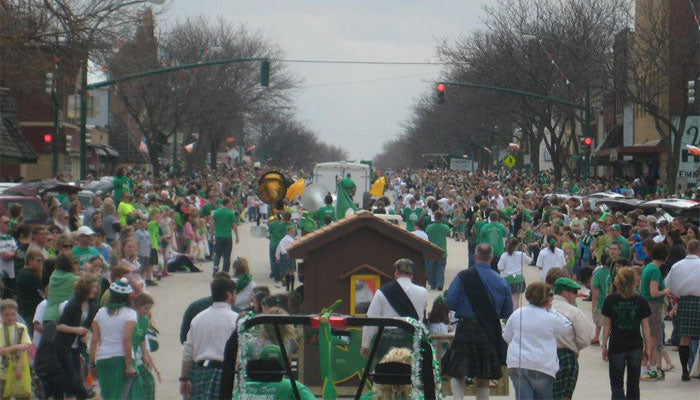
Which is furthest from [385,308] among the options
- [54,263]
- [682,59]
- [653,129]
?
[653,129]

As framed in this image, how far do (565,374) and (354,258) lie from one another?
3354 millimetres

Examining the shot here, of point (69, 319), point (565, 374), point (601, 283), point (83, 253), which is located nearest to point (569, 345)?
point (565, 374)

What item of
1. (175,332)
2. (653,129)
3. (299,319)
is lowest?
(175,332)

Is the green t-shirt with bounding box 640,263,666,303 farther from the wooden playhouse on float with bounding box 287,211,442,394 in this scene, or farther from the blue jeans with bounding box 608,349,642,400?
the blue jeans with bounding box 608,349,642,400

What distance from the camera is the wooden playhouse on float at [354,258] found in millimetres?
12961

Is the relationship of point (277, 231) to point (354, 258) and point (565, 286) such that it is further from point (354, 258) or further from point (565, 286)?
point (565, 286)

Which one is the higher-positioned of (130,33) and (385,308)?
(130,33)

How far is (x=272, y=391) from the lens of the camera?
Answer: 6.36 meters

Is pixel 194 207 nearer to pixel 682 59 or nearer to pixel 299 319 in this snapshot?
pixel 682 59

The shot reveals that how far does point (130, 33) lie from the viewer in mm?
28703

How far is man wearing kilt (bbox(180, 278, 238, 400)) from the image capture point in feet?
30.8

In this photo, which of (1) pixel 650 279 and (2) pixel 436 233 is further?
(2) pixel 436 233

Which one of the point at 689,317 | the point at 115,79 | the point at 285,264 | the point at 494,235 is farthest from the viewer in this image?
the point at 115,79

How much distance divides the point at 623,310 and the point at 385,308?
2068 millimetres
